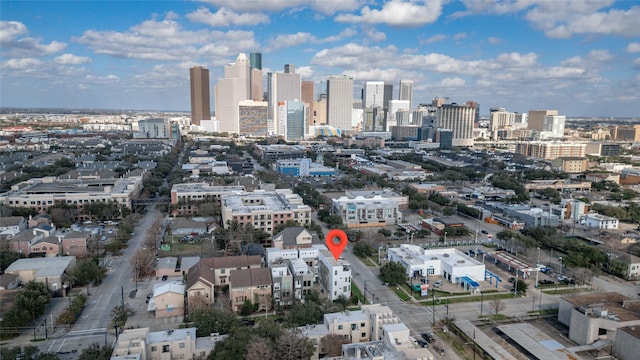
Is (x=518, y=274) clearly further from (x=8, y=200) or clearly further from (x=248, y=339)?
(x=8, y=200)

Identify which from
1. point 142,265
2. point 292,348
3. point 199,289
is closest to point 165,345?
point 292,348

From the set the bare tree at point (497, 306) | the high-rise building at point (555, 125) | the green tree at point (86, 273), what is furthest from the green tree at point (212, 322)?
the high-rise building at point (555, 125)

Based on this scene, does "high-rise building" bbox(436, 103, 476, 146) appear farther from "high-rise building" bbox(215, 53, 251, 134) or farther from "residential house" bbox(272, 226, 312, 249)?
"residential house" bbox(272, 226, 312, 249)

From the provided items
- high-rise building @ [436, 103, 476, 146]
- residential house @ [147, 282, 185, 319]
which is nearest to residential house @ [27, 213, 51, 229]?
residential house @ [147, 282, 185, 319]

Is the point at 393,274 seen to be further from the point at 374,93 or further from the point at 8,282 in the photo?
the point at 374,93

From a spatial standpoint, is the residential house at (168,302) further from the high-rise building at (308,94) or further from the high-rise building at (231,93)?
the high-rise building at (308,94)
